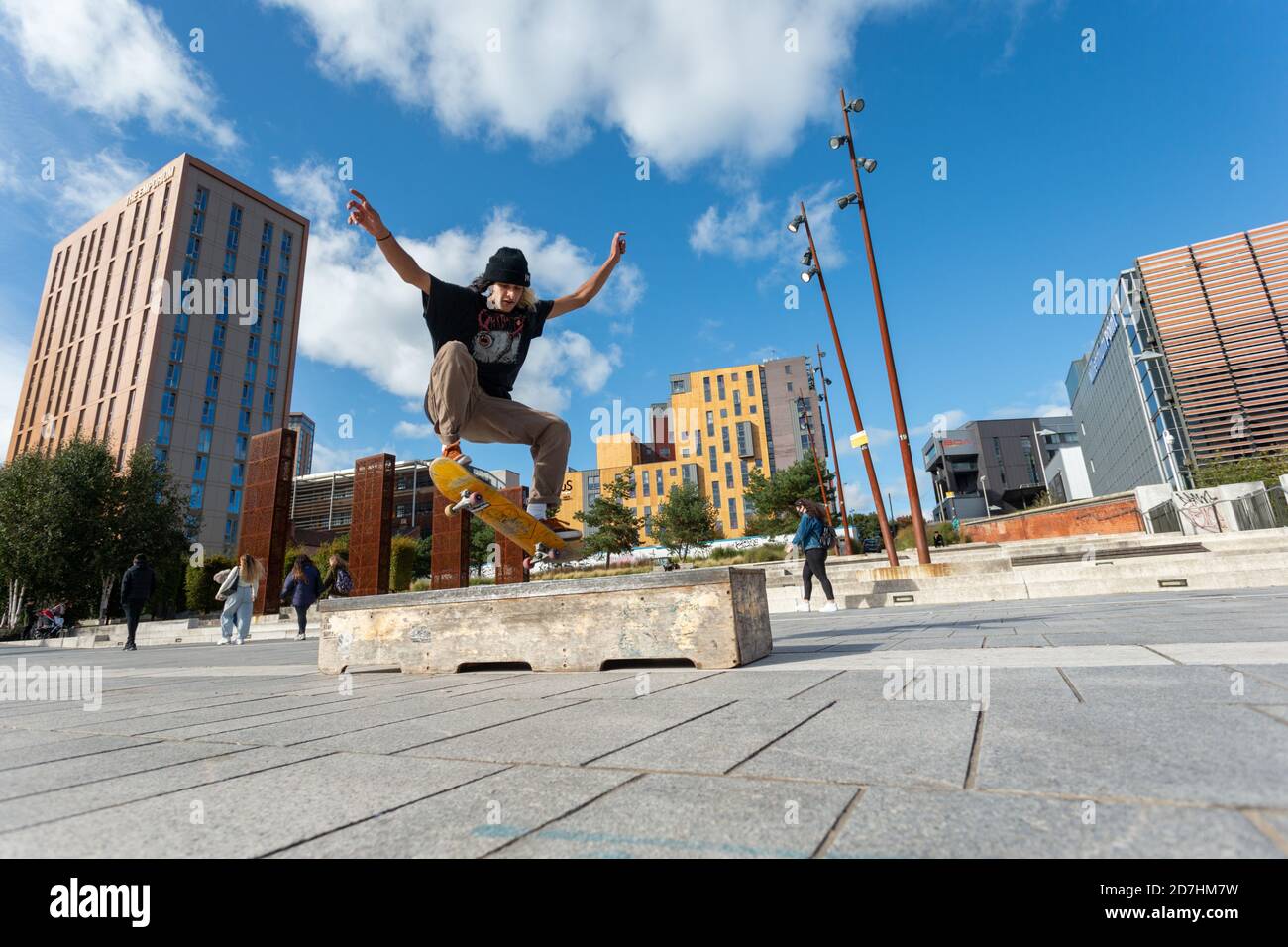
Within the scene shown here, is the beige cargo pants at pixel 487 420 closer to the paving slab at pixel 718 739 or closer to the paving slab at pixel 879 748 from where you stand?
the paving slab at pixel 718 739

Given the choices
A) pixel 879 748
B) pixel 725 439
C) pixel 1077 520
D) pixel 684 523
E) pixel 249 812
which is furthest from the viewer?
pixel 725 439

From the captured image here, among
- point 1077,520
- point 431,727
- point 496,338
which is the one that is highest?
point 1077,520

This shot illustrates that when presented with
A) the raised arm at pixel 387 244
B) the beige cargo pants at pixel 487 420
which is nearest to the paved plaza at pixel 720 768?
the beige cargo pants at pixel 487 420

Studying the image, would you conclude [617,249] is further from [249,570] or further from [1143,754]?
[249,570]

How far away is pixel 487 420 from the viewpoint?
15.2ft

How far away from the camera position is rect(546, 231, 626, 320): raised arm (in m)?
5.18

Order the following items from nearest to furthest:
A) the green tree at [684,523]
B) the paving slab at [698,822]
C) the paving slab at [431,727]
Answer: the paving slab at [698,822] < the paving slab at [431,727] < the green tree at [684,523]

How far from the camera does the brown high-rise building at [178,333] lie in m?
45.8

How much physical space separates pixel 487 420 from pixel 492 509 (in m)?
0.73

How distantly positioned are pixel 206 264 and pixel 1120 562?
64.2 metres

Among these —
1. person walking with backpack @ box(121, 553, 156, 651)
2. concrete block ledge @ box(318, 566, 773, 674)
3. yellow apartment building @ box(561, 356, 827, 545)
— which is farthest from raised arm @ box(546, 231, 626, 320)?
yellow apartment building @ box(561, 356, 827, 545)

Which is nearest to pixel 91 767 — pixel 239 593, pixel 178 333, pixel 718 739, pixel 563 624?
pixel 718 739

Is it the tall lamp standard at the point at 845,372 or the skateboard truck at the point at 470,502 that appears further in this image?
the tall lamp standard at the point at 845,372
